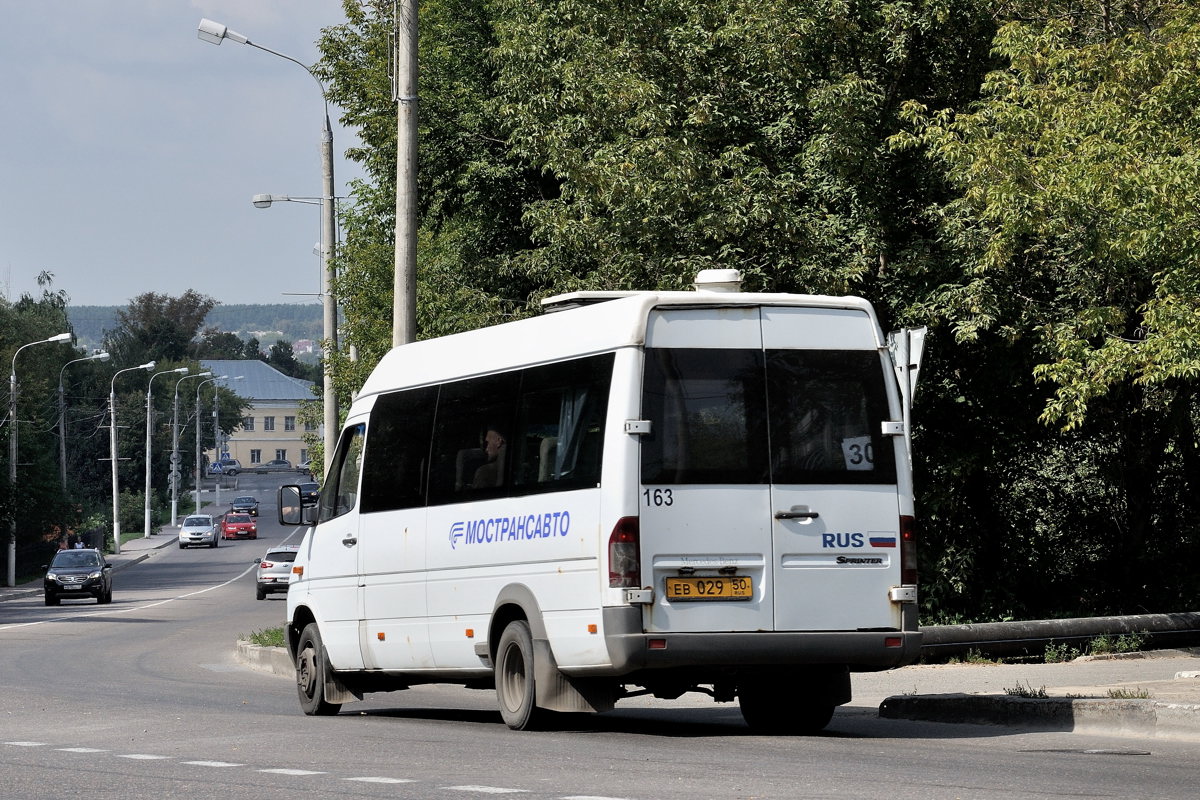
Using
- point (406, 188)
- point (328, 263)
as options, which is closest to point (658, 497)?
point (406, 188)

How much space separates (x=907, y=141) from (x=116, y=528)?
74.9 meters

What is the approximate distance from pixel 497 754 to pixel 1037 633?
9.70 m

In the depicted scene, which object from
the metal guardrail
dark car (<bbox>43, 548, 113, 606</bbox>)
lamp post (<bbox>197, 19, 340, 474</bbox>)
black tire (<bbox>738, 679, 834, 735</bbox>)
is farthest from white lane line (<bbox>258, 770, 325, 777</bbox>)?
dark car (<bbox>43, 548, 113, 606</bbox>)

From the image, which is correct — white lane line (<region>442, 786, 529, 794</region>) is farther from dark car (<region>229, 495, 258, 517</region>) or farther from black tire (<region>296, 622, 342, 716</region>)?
dark car (<region>229, 495, 258, 517</region>)

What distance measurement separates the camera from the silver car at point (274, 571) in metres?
49.9

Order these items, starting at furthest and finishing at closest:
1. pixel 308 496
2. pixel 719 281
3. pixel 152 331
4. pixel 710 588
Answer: pixel 152 331 < pixel 308 496 < pixel 719 281 < pixel 710 588

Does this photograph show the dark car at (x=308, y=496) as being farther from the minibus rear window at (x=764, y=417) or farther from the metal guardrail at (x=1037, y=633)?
the metal guardrail at (x=1037, y=633)

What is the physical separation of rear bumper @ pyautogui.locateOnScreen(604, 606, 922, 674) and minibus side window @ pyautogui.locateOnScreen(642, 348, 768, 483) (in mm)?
941

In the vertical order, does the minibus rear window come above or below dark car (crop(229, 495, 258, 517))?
below

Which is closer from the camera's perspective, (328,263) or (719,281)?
(719,281)

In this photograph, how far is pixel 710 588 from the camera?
11.3 metres

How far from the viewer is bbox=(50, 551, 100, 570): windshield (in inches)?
1955

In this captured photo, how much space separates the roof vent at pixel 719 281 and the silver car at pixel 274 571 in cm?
3829

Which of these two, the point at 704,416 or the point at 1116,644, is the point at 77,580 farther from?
the point at 704,416
